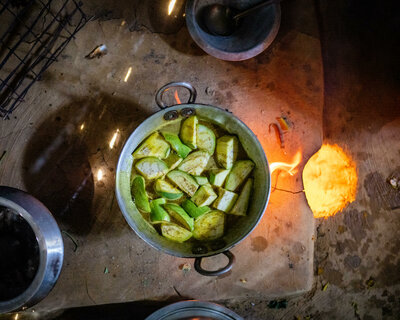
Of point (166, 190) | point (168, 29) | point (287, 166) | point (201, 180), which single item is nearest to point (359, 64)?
point (287, 166)

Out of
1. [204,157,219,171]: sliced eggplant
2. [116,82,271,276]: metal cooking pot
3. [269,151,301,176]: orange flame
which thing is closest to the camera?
[116,82,271,276]: metal cooking pot

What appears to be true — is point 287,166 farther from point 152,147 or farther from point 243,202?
point 152,147

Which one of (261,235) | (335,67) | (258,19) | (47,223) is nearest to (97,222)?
(47,223)

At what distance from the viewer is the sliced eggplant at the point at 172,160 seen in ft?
8.39

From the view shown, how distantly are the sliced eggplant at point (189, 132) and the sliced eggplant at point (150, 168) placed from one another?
263 millimetres

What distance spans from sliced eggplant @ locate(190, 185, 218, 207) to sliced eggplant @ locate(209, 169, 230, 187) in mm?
61

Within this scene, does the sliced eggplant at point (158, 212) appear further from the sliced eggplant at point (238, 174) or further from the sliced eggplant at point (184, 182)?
the sliced eggplant at point (238, 174)

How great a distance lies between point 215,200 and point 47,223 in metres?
1.16

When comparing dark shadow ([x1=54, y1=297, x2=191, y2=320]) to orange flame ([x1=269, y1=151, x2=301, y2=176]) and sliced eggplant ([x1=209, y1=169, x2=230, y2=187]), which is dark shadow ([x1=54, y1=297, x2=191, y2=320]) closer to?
sliced eggplant ([x1=209, y1=169, x2=230, y2=187])

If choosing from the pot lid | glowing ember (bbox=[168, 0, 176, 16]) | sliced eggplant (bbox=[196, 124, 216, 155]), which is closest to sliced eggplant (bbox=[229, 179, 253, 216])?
sliced eggplant (bbox=[196, 124, 216, 155])

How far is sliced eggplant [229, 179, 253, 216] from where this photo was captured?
2525mm

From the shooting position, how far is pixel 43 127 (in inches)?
107

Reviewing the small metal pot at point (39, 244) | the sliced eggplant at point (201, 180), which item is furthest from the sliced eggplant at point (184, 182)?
the small metal pot at point (39, 244)

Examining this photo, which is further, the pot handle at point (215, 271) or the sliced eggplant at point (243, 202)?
the sliced eggplant at point (243, 202)
